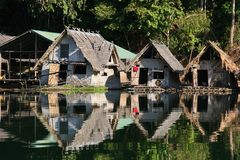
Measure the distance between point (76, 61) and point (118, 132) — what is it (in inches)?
1038

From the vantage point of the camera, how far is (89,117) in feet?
75.9

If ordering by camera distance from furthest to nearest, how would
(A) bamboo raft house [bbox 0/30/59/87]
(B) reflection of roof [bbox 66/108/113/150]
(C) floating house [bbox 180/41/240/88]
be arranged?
1. (A) bamboo raft house [bbox 0/30/59/87]
2. (C) floating house [bbox 180/41/240/88]
3. (B) reflection of roof [bbox 66/108/113/150]

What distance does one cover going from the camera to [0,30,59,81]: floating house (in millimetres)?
47000

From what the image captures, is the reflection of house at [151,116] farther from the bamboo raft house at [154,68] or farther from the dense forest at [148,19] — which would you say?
the dense forest at [148,19]

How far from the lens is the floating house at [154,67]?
4619 centimetres

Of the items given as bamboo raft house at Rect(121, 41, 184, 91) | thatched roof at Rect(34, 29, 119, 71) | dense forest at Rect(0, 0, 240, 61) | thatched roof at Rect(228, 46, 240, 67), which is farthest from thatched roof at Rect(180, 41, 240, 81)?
thatched roof at Rect(34, 29, 119, 71)

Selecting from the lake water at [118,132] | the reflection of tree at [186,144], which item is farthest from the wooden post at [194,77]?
the reflection of tree at [186,144]

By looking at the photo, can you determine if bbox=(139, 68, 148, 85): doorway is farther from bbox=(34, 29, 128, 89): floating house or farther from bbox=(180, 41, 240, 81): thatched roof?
bbox=(180, 41, 240, 81): thatched roof

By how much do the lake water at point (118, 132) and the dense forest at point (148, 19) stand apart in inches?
895

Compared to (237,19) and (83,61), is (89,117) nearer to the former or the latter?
(83,61)

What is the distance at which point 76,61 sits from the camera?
44.8 meters

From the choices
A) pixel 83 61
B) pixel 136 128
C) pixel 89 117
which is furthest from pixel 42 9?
pixel 136 128

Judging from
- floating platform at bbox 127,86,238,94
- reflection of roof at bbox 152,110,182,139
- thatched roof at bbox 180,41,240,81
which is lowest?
reflection of roof at bbox 152,110,182,139

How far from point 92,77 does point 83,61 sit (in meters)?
1.45
